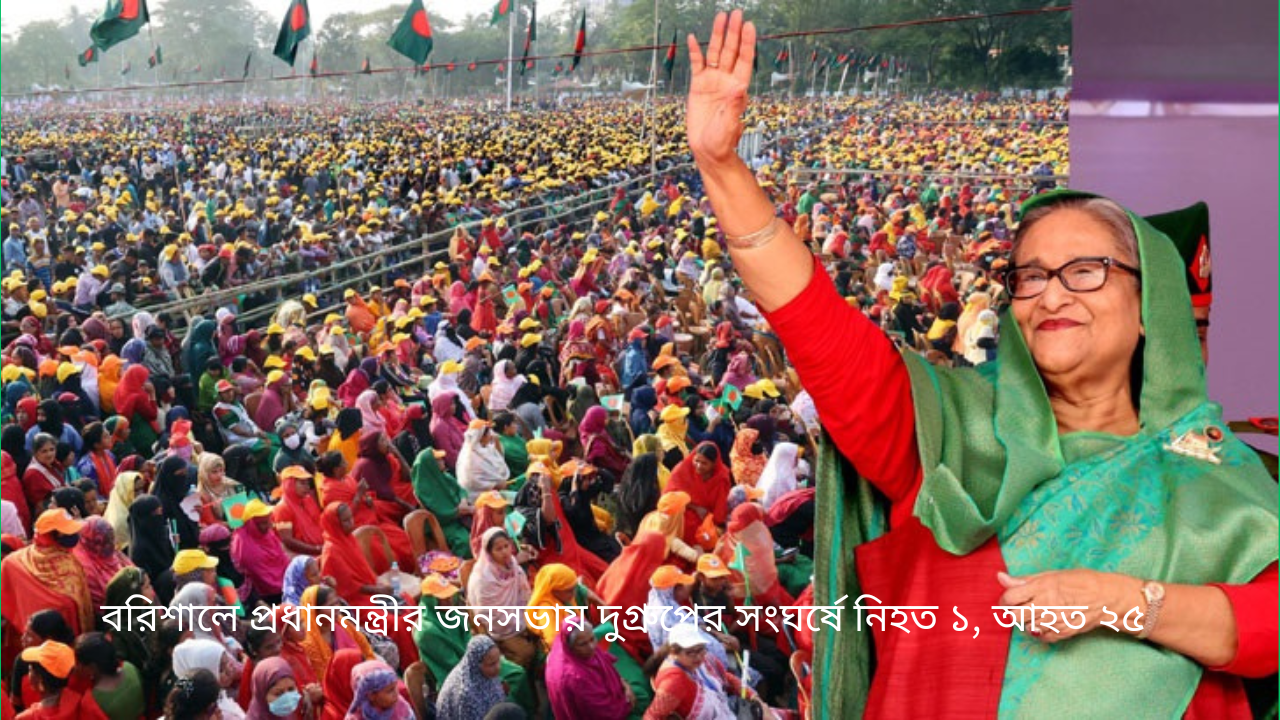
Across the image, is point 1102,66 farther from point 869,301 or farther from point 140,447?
point 140,447

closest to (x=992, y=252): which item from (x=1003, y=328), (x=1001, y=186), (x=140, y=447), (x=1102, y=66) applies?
(x=1001, y=186)

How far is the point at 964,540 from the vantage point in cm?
98

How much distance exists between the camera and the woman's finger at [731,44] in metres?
1.01

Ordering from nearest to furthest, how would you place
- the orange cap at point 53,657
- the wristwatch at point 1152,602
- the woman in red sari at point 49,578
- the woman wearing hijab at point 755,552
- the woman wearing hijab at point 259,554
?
the wristwatch at point 1152,602
the orange cap at point 53,657
the woman in red sari at point 49,578
the woman wearing hijab at point 259,554
the woman wearing hijab at point 755,552

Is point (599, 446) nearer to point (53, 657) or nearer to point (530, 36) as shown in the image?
point (530, 36)

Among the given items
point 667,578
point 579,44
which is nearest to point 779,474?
point 667,578

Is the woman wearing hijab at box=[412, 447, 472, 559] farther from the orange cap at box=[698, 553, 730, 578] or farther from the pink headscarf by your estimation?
the orange cap at box=[698, 553, 730, 578]

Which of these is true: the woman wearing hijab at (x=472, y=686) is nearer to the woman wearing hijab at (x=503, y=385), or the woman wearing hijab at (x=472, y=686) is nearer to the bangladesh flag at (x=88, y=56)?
the woman wearing hijab at (x=503, y=385)

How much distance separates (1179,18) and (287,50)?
81.7 inches

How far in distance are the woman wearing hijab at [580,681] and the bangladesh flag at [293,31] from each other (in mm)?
1557

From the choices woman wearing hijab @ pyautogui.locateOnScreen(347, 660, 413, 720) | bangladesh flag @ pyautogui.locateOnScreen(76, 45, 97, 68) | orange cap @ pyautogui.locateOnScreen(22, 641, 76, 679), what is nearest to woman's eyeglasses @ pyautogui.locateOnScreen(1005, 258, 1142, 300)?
woman wearing hijab @ pyautogui.locateOnScreen(347, 660, 413, 720)

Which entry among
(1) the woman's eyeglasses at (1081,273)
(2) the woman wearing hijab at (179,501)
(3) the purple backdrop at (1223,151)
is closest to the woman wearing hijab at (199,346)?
(2) the woman wearing hijab at (179,501)

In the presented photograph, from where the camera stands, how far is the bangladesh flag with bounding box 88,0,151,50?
352cm

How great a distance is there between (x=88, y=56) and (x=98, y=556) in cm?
121
